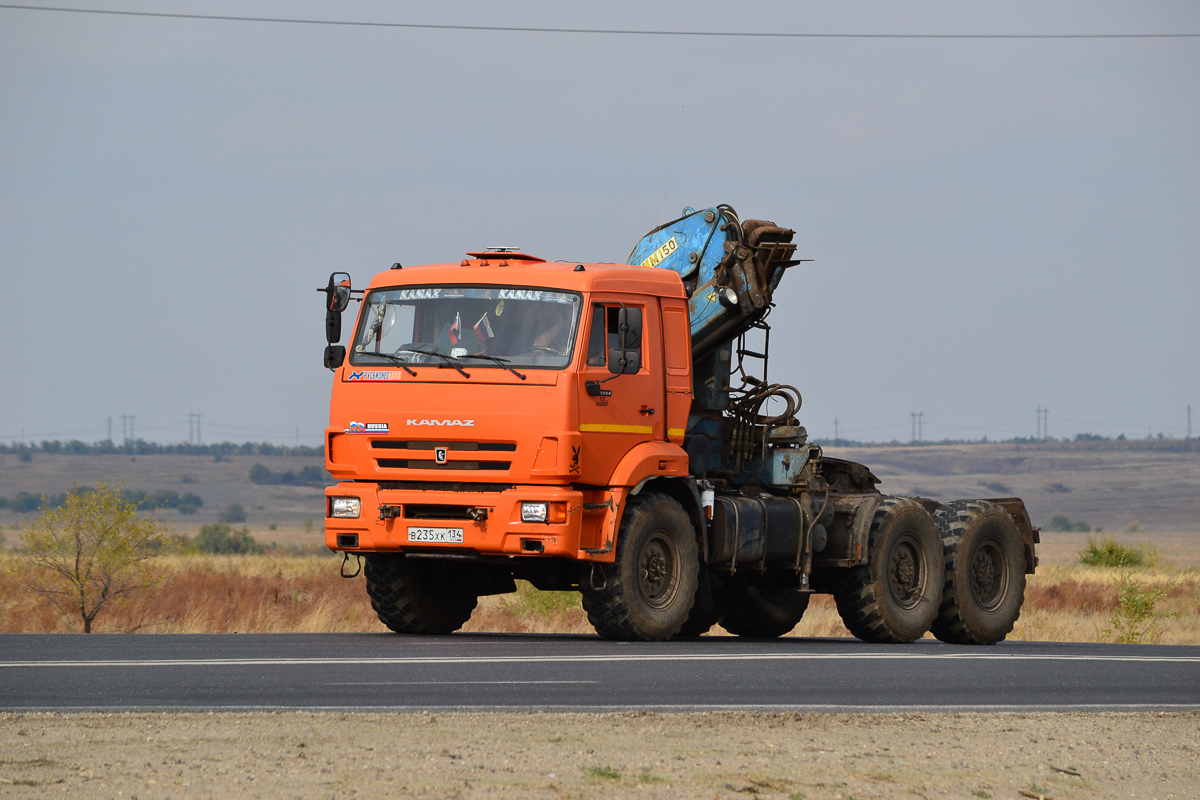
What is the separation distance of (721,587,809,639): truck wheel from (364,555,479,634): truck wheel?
4.34m

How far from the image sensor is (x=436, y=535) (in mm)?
15062

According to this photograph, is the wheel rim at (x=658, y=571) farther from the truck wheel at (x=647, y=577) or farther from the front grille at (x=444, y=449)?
the front grille at (x=444, y=449)

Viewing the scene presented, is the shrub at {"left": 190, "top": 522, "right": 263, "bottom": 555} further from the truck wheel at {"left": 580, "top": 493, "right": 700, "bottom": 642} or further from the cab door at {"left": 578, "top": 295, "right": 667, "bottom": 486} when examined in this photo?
the cab door at {"left": 578, "top": 295, "right": 667, "bottom": 486}

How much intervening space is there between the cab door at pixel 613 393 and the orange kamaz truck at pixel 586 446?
0.02 m

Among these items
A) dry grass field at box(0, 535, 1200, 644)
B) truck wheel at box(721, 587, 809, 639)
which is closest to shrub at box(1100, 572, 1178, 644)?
dry grass field at box(0, 535, 1200, 644)

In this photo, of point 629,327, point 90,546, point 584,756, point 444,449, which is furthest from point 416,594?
point 90,546

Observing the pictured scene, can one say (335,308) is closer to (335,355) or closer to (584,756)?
(335,355)

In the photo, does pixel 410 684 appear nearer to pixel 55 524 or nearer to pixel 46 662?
pixel 46 662

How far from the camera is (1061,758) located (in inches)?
392

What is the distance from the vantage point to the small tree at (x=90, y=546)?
26844 mm

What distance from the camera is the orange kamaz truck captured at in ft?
49.0

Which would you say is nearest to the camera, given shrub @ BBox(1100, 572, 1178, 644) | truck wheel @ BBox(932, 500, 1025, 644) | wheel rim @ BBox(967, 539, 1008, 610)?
truck wheel @ BBox(932, 500, 1025, 644)

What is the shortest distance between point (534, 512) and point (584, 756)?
5953 millimetres

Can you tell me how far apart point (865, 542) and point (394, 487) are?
5.73m
